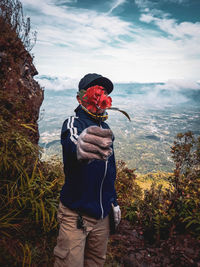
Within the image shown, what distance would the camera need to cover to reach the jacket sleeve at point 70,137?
1068 mm

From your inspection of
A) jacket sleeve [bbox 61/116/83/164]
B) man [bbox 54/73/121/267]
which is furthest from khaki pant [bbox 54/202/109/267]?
jacket sleeve [bbox 61/116/83/164]

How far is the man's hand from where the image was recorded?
0.80 m

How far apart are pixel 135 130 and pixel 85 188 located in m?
177

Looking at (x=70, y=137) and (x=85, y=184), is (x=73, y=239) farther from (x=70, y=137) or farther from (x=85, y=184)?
(x=70, y=137)

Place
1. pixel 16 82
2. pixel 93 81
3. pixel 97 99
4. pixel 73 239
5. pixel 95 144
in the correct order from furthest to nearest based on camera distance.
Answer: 1. pixel 16 82
2. pixel 93 81
3. pixel 73 239
4. pixel 97 99
5. pixel 95 144

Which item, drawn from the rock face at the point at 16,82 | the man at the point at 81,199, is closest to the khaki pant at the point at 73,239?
the man at the point at 81,199

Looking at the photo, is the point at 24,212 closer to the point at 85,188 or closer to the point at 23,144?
the point at 23,144

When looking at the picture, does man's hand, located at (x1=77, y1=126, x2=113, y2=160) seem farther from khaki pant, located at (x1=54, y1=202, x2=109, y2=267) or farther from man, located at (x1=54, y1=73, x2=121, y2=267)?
khaki pant, located at (x1=54, y1=202, x2=109, y2=267)

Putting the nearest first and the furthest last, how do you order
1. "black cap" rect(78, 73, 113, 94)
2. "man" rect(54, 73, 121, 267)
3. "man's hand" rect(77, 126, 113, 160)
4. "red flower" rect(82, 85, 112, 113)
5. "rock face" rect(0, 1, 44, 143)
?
"man's hand" rect(77, 126, 113, 160) < "red flower" rect(82, 85, 112, 113) < "man" rect(54, 73, 121, 267) < "black cap" rect(78, 73, 113, 94) < "rock face" rect(0, 1, 44, 143)

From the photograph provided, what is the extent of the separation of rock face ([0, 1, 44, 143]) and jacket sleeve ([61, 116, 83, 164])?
2325mm

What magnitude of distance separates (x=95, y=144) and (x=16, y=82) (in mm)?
4047

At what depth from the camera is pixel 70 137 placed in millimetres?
1153

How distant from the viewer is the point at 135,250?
281 cm

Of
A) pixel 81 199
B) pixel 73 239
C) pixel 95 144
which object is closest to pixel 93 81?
pixel 95 144
